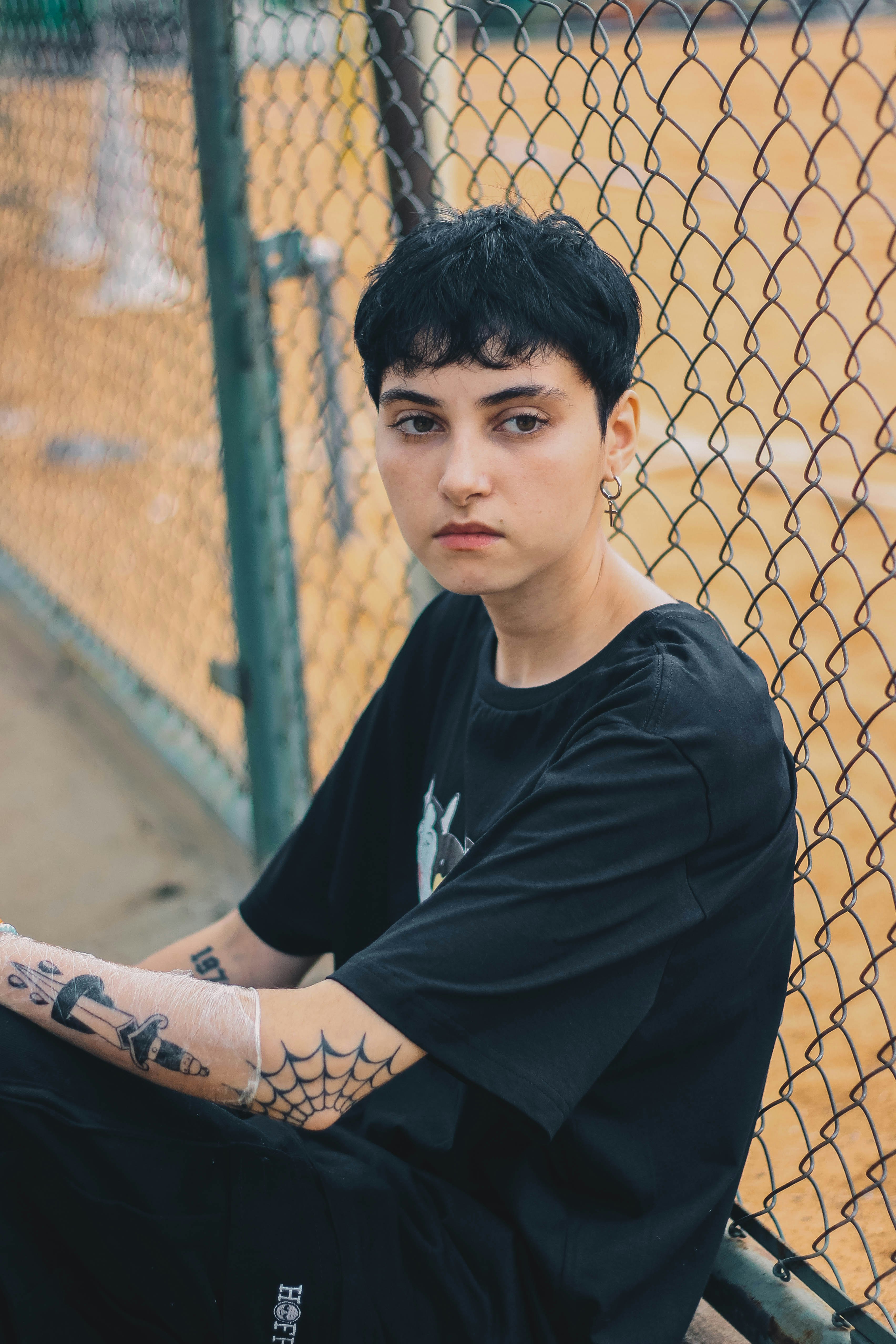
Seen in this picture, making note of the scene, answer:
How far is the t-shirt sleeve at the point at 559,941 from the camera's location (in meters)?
1.21

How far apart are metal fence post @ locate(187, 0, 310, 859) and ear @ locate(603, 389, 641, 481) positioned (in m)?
1.21

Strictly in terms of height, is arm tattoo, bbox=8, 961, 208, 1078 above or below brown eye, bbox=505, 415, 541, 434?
below

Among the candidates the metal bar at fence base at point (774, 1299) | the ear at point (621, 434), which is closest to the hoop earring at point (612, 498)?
the ear at point (621, 434)

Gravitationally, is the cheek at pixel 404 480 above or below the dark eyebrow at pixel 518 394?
below

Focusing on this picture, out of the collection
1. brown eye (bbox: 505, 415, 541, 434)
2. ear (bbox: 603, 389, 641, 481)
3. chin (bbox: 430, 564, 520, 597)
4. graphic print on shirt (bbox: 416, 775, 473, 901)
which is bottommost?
graphic print on shirt (bbox: 416, 775, 473, 901)

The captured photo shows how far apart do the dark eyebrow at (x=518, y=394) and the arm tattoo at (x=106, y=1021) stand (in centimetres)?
78

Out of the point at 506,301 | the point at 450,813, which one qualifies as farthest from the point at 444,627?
the point at 506,301

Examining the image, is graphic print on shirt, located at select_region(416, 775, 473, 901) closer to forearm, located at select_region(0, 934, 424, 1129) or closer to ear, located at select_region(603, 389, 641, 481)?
forearm, located at select_region(0, 934, 424, 1129)

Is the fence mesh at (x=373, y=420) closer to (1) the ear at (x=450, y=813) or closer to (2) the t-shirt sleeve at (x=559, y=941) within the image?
(2) the t-shirt sleeve at (x=559, y=941)

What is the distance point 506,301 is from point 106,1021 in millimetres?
918

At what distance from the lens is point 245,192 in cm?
245

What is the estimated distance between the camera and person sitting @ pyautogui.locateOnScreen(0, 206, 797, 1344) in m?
1.23

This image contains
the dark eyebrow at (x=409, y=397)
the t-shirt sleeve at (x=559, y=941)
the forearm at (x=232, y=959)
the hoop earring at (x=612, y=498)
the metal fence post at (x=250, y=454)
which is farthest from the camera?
the metal fence post at (x=250, y=454)

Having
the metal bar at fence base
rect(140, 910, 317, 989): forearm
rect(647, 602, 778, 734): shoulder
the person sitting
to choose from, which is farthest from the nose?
the metal bar at fence base
